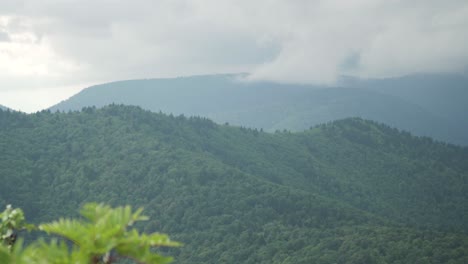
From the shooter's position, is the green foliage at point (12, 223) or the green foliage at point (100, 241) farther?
the green foliage at point (12, 223)

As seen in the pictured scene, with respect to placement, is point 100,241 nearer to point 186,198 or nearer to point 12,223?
point 12,223

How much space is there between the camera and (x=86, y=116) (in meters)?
196

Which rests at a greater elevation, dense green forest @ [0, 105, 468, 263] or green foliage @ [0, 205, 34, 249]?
green foliage @ [0, 205, 34, 249]

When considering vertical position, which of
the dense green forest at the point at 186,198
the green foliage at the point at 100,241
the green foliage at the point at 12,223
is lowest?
the dense green forest at the point at 186,198

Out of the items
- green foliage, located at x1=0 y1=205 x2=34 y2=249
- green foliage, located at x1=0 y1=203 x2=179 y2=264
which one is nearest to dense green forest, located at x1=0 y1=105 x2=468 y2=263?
green foliage, located at x1=0 y1=205 x2=34 y2=249

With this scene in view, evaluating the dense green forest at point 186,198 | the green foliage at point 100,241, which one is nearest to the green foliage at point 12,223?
the green foliage at point 100,241

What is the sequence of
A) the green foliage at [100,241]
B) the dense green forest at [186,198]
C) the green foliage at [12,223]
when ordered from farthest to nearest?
the dense green forest at [186,198] < the green foliage at [12,223] < the green foliage at [100,241]

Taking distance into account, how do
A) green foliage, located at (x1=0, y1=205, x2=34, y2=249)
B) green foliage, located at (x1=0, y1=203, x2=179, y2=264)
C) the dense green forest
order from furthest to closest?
the dense green forest < green foliage, located at (x1=0, y1=205, x2=34, y2=249) < green foliage, located at (x1=0, y1=203, x2=179, y2=264)

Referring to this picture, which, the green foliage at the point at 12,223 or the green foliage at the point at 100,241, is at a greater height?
the green foliage at the point at 100,241

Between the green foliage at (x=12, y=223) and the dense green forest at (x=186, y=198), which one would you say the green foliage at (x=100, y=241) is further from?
the dense green forest at (x=186, y=198)

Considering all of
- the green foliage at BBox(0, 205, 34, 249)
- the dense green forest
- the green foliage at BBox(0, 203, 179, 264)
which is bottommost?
the dense green forest

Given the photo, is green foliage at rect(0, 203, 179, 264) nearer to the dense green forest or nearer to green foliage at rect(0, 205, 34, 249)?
green foliage at rect(0, 205, 34, 249)

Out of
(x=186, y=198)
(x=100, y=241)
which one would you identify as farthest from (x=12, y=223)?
(x=186, y=198)

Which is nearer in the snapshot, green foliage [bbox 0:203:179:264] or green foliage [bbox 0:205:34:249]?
green foliage [bbox 0:203:179:264]
